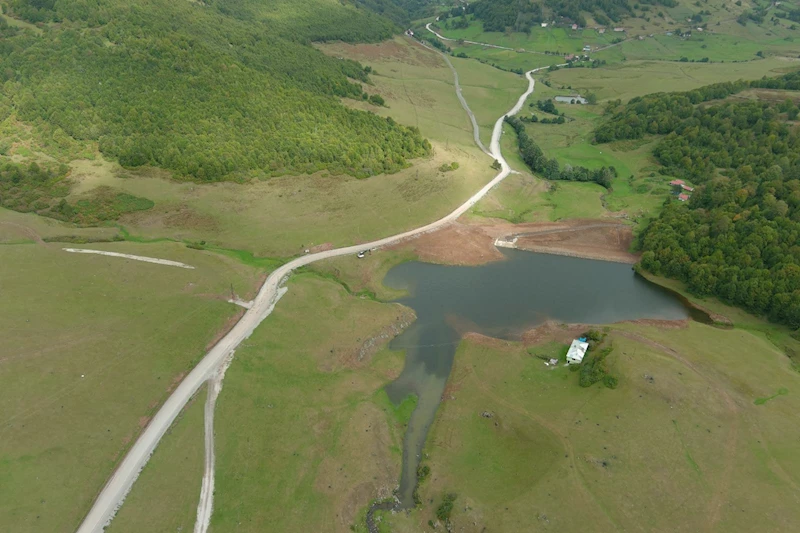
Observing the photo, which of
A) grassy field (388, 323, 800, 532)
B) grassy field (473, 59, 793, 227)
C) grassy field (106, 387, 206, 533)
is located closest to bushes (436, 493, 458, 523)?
grassy field (388, 323, 800, 532)

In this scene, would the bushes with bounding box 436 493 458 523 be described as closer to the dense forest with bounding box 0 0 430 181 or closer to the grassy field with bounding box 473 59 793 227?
the grassy field with bounding box 473 59 793 227

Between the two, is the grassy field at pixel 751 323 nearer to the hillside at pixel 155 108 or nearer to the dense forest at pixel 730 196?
the dense forest at pixel 730 196

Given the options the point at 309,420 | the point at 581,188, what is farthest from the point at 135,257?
the point at 581,188

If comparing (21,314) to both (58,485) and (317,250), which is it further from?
(317,250)

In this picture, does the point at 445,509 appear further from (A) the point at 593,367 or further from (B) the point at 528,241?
(B) the point at 528,241

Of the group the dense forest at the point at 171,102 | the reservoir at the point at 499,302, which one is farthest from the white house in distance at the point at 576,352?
the dense forest at the point at 171,102
